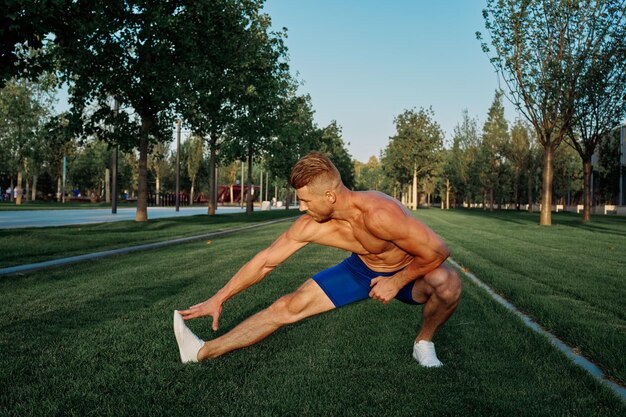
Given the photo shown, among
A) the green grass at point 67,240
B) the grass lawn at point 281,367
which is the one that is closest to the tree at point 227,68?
the green grass at point 67,240

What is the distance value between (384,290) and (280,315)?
2.94ft

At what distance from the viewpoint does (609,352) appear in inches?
196

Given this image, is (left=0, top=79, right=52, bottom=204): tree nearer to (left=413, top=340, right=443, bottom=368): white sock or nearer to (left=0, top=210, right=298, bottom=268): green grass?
(left=0, top=210, right=298, bottom=268): green grass

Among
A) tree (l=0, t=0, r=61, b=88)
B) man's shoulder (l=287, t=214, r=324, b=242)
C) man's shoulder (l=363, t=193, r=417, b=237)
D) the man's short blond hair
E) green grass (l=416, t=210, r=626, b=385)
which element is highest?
tree (l=0, t=0, r=61, b=88)

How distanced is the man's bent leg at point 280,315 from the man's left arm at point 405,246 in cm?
51

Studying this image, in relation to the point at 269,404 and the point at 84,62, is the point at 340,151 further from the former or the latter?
the point at 269,404

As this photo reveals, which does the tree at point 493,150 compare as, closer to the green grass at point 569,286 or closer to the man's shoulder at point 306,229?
the green grass at point 569,286

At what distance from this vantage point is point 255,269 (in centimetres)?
424

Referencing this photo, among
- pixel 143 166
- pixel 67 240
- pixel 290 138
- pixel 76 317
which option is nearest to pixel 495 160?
pixel 290 138

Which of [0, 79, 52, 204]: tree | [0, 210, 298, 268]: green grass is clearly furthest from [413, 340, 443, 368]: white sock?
[0, 79, 52, 204]: tree

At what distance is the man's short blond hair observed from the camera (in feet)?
12.4

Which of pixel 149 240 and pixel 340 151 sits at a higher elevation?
pixel 340 151

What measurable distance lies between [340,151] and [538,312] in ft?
216

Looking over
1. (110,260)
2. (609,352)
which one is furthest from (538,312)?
(110,260)
